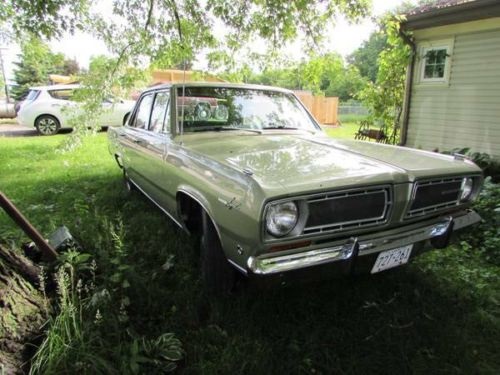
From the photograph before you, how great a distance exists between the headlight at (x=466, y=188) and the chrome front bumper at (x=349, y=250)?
10.2 inches

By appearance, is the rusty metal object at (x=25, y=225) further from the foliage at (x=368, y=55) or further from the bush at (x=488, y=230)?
the foliage at (x=368, y=55)

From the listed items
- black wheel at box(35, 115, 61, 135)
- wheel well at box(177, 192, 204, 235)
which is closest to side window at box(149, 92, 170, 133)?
wheel well at box(177, 192, 204, 235)

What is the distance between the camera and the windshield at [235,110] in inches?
139

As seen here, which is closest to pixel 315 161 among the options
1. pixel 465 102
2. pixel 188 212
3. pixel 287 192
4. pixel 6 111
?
pixel 287 192

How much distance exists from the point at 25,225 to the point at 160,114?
1.81m

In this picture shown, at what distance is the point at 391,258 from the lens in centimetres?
237

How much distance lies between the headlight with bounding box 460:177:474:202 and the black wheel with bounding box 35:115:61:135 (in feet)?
43.5

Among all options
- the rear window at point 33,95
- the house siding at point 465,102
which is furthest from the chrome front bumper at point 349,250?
the rear window at point 33,95

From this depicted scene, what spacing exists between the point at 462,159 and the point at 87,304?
2858 mm

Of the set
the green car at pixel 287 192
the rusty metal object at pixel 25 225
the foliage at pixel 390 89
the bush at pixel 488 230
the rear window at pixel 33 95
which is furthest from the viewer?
the rear window at pixel 33 95

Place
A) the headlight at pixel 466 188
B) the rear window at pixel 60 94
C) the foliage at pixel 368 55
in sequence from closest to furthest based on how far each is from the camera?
1. the headlight at pixel 466 188
2. the rear window at pixel 60 94
3. the foliage at pixel 368 55

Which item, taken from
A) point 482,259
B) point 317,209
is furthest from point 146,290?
point 482,259

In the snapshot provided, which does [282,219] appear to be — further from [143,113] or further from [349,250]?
[143,113]

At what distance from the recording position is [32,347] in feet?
6.67
